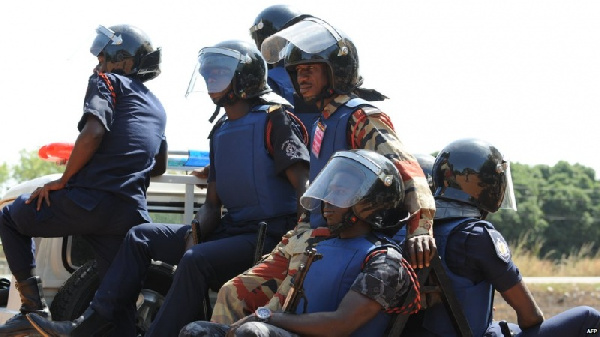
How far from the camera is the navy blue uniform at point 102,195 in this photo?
712 cm

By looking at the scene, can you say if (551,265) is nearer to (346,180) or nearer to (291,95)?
(291,95)

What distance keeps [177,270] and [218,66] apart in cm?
125

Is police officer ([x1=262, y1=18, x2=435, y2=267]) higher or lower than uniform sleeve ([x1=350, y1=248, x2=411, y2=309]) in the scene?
higher

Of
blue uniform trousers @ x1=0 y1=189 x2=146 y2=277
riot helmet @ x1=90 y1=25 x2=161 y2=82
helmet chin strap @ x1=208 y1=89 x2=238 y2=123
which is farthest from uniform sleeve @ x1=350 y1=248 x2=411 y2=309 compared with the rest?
riot helmet @ x1=90 y1=25 x2=161 y2=82

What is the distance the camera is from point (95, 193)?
23.4 ft

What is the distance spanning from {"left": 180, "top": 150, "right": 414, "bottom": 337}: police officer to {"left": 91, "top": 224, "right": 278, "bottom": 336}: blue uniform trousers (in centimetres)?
79

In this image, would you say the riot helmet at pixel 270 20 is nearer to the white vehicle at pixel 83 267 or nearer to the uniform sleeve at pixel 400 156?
the white vehicle at pixel 83 267

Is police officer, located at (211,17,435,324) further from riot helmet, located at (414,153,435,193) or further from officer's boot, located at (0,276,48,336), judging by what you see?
officer's boot, located at (0,276,48,336)

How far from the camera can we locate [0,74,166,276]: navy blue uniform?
A: 712cm

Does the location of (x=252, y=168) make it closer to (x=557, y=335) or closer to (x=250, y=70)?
(x=250, y=70)

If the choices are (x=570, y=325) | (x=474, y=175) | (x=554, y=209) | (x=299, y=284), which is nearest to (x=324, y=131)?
(x=474, y=175)

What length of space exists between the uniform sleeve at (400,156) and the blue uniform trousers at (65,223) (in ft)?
6.37

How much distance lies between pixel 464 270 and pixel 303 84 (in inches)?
52.9

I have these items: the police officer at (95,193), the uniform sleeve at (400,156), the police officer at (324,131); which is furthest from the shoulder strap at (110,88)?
the uniform sleeve at (400,156)
